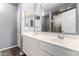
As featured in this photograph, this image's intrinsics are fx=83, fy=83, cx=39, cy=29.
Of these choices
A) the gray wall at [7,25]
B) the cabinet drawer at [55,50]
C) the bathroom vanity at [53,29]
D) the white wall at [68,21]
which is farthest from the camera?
the gray wall at [7,25]

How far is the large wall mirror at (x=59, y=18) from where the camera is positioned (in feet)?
4.05

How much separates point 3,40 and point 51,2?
3.24 feet

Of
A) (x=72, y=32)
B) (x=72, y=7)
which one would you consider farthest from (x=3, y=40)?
(x=72, y=7)

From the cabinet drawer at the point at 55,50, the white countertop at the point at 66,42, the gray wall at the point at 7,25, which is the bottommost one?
the cabinet drawer at the point at 55,50

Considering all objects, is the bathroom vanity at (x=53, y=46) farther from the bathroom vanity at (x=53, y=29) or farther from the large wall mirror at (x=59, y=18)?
the large wall mirror at (x=59, y=18)

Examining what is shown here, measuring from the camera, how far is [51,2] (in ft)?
4.33

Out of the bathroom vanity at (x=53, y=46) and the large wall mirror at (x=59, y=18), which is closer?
the bathroom vanity at (x=53, y=46)

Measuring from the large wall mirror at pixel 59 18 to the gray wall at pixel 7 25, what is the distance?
1.90 ft

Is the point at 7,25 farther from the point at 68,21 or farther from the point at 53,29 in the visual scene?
the point at 68,21

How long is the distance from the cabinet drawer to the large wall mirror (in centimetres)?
39

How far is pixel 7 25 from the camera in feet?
4.50

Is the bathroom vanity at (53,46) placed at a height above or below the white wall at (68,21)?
below

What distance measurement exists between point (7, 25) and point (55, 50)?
865mm

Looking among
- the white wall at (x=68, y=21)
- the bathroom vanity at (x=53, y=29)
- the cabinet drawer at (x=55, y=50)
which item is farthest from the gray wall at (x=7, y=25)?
the white wall at (x=68, y=21)
